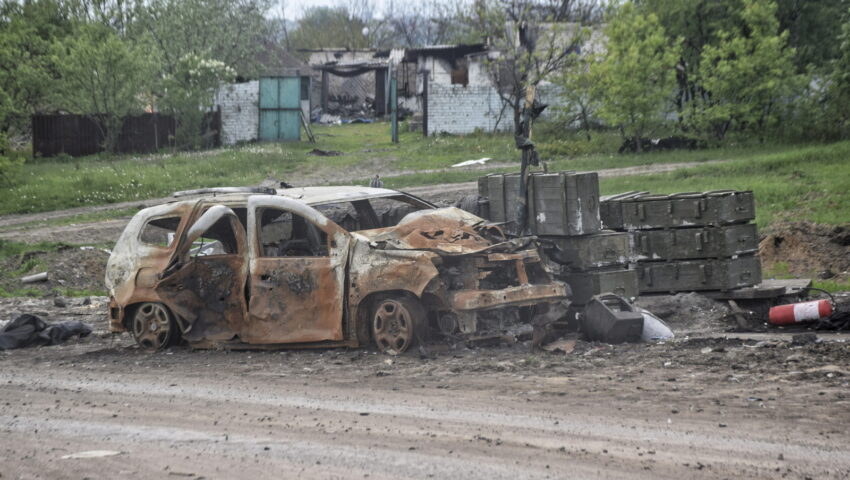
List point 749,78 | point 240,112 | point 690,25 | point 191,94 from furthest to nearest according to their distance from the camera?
1. point 240,112
2. point 191,94
3. point 690,25
4. point 749,78

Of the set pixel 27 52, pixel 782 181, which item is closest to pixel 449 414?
pixel 782 181

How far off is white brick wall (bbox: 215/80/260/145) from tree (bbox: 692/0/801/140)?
57.1 feet

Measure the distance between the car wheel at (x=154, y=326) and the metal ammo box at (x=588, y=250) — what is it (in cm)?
417

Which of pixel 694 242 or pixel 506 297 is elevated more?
pixel 694 242

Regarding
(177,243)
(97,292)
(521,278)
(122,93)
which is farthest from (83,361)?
(122,93)

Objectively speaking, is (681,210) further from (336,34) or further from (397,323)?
(336,34)

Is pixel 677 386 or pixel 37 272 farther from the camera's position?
pixel 37 272

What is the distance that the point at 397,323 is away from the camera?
31.5ft

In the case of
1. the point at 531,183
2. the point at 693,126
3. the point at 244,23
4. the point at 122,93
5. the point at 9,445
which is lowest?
the point at 9,445

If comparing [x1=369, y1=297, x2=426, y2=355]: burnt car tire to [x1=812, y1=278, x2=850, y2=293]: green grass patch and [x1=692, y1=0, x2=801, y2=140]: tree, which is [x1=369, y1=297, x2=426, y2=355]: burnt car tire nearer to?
[x1=812, y1=278, x2=850, y2=293]: green grass patch

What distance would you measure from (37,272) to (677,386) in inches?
562

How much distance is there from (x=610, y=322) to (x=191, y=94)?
1184 inches

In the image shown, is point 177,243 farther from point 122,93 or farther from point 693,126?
point 122,93

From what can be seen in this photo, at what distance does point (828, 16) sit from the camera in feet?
117
